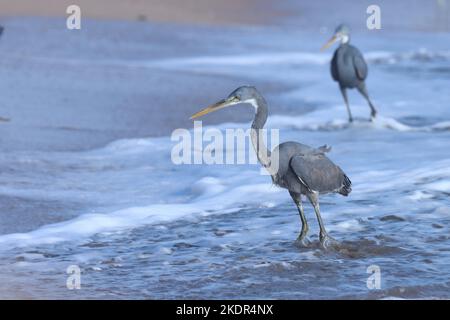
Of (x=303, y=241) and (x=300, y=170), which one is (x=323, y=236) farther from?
(x=300, y=170)

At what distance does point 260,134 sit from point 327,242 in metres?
0.85

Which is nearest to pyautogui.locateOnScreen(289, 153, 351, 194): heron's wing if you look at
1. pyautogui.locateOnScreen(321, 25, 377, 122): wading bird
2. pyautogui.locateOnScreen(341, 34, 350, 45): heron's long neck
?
pyautogui.locateOnScreen(321, 25, 377, 122): wading bird

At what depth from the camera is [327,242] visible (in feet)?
23.4

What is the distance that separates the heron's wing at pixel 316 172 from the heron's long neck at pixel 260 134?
188 mm

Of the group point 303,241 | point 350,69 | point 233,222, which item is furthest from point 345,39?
point 303,241

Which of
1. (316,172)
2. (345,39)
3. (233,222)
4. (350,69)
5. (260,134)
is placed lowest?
(233,222)

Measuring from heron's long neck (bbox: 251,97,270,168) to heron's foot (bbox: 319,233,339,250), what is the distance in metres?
0.60

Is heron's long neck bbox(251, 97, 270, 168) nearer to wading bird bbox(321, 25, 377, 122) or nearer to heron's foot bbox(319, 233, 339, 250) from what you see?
heron's foot bbox(319, 233, 339, 250)

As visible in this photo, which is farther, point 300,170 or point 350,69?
point 350,69

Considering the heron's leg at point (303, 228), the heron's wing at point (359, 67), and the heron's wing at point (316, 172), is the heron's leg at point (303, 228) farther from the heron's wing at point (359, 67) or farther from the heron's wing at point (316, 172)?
the heron's wing at point (359, 67)

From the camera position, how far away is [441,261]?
22.0 ft

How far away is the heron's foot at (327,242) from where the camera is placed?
23.3 feet

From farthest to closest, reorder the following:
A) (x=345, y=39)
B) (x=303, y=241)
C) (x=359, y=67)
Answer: (x=345, y=39) < (x=359, y=67) < (x=303, y=241)
